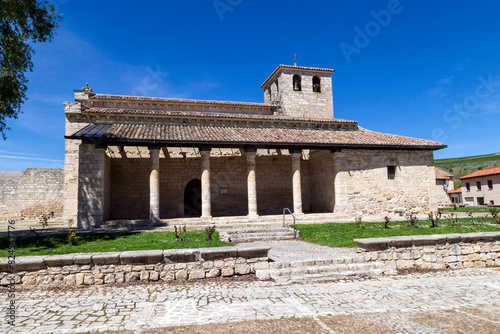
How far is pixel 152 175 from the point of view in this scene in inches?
579

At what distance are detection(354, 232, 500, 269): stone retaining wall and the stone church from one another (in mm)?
8425

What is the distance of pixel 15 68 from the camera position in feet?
35.6

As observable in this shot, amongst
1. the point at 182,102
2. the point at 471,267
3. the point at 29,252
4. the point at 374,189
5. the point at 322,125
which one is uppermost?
the point at 182,102

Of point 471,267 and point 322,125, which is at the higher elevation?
point 322,125

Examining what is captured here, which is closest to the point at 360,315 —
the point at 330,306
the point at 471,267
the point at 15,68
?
the point at 330,306

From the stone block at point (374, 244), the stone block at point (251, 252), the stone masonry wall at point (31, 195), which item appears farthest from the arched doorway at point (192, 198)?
the stone block at point (374, 244)

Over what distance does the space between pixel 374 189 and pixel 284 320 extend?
14.6 metres

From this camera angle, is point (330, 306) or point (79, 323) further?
point (330, 306)

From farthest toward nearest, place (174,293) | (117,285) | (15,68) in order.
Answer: (15,68)
(117,285)
(174,293)

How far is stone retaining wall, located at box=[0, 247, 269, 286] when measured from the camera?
5977 millimetres

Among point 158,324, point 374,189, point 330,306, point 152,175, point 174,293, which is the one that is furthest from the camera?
point 374,189

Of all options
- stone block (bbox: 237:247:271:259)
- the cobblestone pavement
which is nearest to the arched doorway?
stone block (bbox: 237:247:271:259)

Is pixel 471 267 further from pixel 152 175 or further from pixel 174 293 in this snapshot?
pixel 152 175

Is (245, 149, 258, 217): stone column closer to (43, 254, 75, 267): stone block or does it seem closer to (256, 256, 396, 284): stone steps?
(256, 256, 396, 284): stone steps
